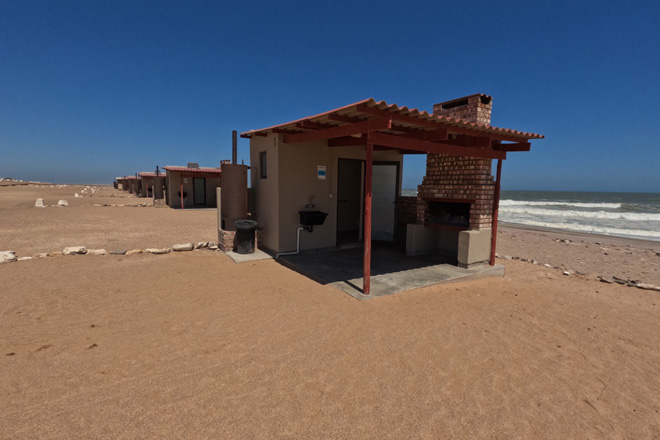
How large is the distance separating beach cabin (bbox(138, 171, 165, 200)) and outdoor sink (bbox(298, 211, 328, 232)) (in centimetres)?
2146

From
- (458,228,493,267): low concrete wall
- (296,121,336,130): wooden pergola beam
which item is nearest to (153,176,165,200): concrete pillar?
(296,121,336,130): wooden pergola beam

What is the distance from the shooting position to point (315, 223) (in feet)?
22.8

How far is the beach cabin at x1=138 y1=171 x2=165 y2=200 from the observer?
2552 cm

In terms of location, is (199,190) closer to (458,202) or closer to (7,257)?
(7,257)

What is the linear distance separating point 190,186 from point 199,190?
2.17ft

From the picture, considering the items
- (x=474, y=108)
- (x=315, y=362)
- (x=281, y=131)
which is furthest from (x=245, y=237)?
(x=474, y=108)

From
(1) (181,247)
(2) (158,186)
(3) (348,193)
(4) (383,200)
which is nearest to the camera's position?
(1) (181,247)

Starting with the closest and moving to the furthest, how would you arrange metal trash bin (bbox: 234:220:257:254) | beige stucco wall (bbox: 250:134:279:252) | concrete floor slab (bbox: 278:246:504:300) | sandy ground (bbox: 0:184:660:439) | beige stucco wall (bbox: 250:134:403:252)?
sandy ground (bbox: 0:184:660:439)
concrete floor slab (bbox: 278:246:504:300)
beige stucco wall (bbox: 250:134:403:252)
beige stucco wall (bbox: 250:134:279:252)
metal trash bin (bbox: 234:220:257:254)

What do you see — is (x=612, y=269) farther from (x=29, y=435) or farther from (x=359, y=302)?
(x=29, y=435)

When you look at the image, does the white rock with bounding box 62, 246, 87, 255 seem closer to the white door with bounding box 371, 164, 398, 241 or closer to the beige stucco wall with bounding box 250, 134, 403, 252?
the beige stucco wall with bounding box 250, 134, 403, 252

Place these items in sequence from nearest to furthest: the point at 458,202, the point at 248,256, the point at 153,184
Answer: the point at 458,202 → the point at 248,256 → the point at 153,184

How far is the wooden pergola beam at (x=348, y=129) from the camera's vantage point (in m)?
4.18

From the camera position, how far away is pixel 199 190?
70.4ft

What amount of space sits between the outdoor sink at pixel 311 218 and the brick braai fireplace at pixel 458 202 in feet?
6.73
